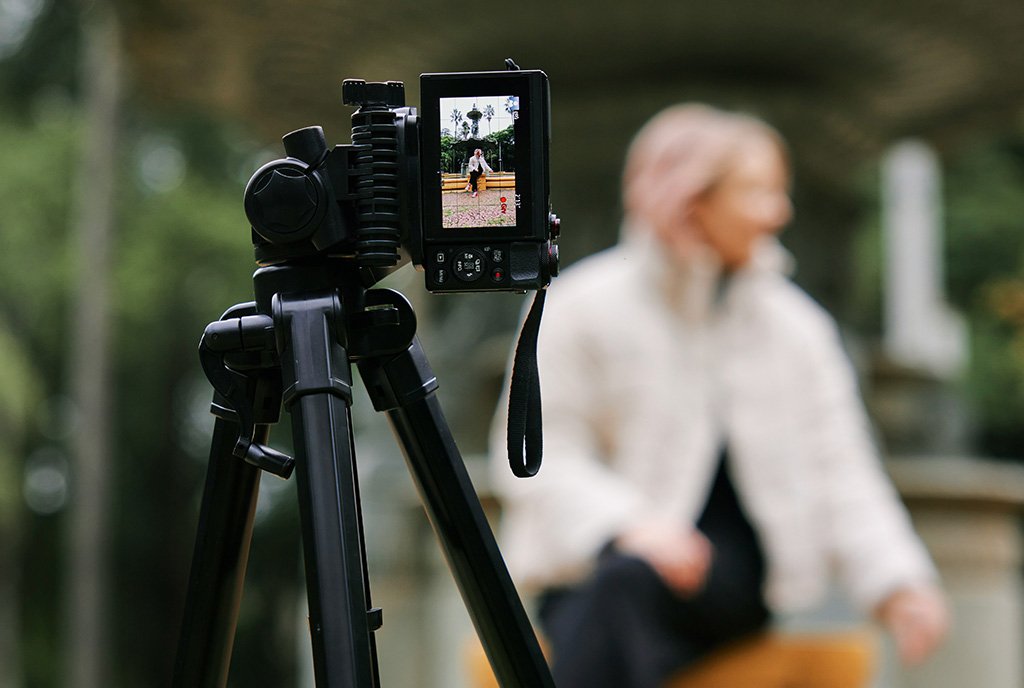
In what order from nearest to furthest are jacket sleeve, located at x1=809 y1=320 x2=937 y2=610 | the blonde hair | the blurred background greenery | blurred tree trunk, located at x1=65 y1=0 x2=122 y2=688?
jacket sleeve, located at x1=809 y1=320 x2=937 y2=610, the blonde hair, the blurred background greenery, blurred tree trunk, located at x1=65 y1=0 x2=122 y2=688

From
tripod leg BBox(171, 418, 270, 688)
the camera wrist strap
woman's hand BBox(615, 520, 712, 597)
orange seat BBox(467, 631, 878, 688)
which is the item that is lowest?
orange seat BBox(467, 631, 878, 688)

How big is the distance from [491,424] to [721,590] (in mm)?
3298

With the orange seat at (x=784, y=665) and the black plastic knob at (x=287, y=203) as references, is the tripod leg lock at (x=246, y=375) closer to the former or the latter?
the black plastic knob at (x=287, y=203)

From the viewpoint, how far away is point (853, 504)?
9.52 feet

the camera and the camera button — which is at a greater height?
the camera

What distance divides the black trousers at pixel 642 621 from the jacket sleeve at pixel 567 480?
0.22 ft

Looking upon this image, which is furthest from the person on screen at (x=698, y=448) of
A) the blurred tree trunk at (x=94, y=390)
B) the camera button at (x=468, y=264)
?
the blurred tree trunk at (x=94, y=390)

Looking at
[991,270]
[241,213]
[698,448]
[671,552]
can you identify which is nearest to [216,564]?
[671,552]

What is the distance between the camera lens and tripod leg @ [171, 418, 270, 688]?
1.25 meters

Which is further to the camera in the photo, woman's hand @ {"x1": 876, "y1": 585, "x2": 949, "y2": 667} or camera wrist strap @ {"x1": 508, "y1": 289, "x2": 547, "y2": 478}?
woman's hand @ {"x1": 876, "y1": 585, "x2": 949, "y2": 667}

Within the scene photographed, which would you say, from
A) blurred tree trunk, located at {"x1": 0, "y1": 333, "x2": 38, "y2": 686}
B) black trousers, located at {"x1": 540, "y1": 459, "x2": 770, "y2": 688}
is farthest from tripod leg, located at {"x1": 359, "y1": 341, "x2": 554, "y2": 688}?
blurred tree trunk, located at {"x1": 0, "y1": 333, "x2": 38, "y2": 686}

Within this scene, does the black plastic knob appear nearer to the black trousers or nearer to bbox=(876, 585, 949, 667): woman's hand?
the black trousers

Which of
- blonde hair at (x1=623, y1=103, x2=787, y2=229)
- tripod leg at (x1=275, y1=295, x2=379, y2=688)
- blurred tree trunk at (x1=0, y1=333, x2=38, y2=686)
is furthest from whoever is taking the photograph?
blurred tree trunk at (x1=0, y1=333, x2=38, y2=686)

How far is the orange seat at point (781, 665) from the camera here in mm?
2736
